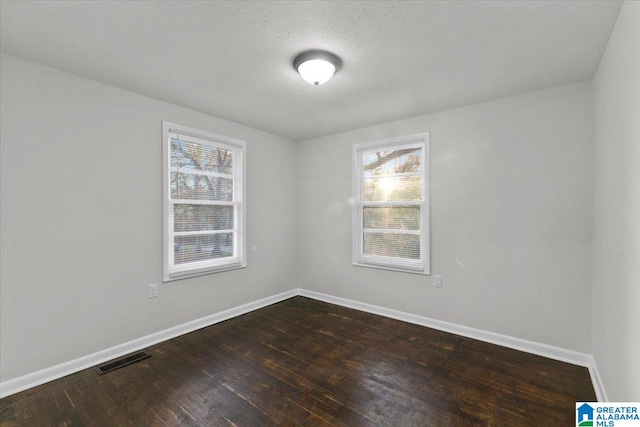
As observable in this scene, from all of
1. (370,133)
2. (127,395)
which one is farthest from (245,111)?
(127,395)

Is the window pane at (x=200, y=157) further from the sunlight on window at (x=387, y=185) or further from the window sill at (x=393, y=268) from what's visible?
the window sill at (x=393, y=268)

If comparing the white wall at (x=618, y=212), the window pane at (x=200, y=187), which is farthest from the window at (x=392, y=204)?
the window pane at (x=200, y=187)

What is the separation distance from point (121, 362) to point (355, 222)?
292 cm

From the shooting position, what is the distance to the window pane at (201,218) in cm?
327

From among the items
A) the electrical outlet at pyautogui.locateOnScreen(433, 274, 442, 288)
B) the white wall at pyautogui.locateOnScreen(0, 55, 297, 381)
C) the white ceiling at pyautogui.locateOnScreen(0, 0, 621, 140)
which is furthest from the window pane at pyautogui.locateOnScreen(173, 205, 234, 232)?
the electrical outlet at pyautogui.locateOnScreen(433, 274, 442, 288)

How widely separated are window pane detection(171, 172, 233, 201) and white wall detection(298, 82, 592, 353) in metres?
2.02

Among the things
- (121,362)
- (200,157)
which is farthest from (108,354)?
(200,157)

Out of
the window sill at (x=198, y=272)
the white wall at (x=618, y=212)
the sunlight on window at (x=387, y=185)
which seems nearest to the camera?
the white wall at (x=618, y=212)

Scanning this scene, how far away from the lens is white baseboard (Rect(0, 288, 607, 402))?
2.22 meters

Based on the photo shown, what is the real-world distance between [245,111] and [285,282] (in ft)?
8.27

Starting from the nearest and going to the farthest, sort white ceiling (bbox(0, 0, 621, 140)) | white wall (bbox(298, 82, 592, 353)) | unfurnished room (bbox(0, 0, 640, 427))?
white ceiling (bbox(0, 0, 621, 140)), unfurnished room (bbox(0, 0, 640, 427)), white wall (bbox(298, 82, 592, 353))

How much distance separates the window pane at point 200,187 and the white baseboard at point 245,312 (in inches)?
55.4

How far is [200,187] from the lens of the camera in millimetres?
3451

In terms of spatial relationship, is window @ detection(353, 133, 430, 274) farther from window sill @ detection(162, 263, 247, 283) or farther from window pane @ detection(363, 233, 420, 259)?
window sill @ detection(162, 263, 247, 283)
